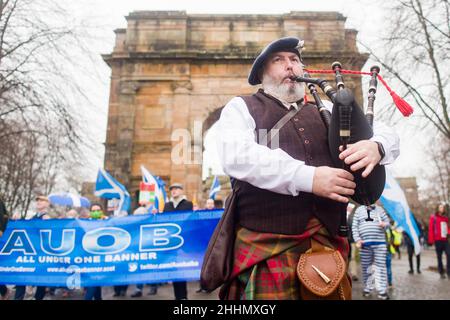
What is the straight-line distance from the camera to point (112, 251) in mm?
7148

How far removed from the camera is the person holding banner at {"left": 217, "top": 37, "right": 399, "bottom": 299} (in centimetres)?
182

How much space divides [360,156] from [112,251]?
618cm

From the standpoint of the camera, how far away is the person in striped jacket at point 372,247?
302 inches

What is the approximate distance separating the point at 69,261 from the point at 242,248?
6.07 meters

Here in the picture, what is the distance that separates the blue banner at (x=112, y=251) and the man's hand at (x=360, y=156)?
18.6 feet

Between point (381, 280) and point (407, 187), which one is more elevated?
point (407, 187)

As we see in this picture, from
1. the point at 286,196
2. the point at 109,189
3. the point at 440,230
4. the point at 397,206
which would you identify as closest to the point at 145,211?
the point at 109,189

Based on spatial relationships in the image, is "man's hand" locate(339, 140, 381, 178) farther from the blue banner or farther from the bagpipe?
the blue banner

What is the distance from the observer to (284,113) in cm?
218

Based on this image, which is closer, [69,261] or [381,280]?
[69,261]

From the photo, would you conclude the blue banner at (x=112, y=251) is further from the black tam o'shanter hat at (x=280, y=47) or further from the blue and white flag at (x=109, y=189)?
the blue and white flag at (x=109, y=189)

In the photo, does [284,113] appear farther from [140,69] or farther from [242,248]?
[140,69]

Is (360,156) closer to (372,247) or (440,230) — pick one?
(372,247)
